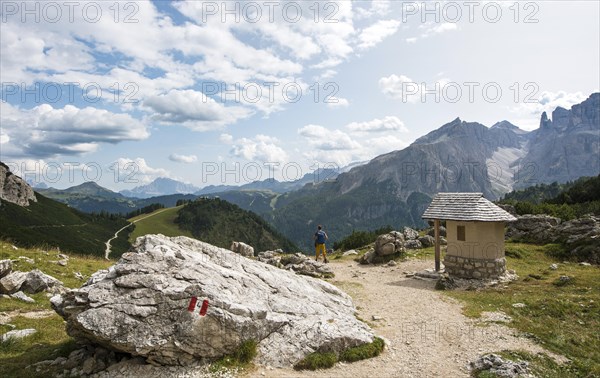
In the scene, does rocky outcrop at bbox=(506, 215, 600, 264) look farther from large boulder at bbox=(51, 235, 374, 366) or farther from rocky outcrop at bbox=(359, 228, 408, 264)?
large boulder at bbox=(51, 235, 374, 366)

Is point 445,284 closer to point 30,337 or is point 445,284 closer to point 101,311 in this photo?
point 101,311

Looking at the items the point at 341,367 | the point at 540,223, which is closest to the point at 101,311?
the point at 341,367

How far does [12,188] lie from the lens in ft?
496

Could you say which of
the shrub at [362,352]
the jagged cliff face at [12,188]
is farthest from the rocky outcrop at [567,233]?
the jagged cliff face at [12,188]

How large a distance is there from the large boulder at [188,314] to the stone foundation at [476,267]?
49.5ft

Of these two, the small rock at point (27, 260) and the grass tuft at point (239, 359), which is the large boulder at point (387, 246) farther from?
the small rock at point (27, 260)

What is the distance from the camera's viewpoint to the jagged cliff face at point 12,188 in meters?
148

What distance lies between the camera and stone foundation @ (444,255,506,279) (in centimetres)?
2592

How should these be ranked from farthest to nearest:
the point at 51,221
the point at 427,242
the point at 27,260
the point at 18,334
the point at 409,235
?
the point at 51,221
the point at 409,235
the point at 427,242
the point at 27,260
the point at 18,334

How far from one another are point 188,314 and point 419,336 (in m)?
9.91

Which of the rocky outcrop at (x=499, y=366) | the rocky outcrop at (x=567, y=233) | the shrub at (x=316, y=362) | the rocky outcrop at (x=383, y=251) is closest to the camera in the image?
the rocky outcrop at (x=499, y=366)

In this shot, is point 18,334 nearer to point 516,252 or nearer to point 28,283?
point 28,283

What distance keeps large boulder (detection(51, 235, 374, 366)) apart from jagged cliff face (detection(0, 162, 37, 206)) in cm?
17285

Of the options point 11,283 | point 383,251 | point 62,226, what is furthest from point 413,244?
point 62,226
